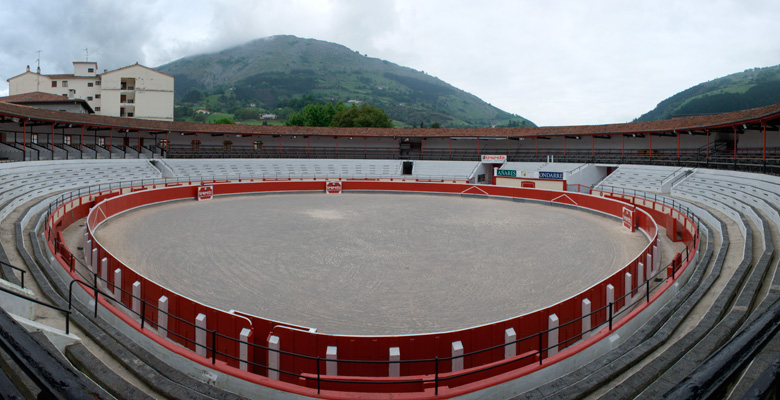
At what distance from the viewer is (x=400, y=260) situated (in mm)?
14805

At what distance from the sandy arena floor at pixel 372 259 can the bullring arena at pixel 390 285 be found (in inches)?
3.9

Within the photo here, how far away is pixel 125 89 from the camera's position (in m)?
68.2

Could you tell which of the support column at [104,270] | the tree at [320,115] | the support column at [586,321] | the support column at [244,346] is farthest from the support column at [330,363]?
the tree at [320,115]

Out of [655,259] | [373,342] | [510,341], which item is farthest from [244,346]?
[655,259]

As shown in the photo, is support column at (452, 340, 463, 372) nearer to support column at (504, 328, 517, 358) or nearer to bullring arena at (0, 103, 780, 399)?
bullring arena at (0, 103, 780, 399)

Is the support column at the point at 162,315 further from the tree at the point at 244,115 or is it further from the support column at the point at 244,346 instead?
the tree at the point at 244,115

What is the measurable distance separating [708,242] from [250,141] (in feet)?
170

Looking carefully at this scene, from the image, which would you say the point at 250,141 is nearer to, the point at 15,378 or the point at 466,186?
the point at 466,186

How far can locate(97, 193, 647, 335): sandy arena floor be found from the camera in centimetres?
1030

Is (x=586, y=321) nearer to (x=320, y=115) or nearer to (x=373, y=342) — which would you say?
(x=373, y=342)

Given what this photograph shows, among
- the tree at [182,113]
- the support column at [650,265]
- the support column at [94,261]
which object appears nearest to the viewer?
the support column at [94,261]

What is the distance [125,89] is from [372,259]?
2744 inches

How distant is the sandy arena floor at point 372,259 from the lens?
10305 mm

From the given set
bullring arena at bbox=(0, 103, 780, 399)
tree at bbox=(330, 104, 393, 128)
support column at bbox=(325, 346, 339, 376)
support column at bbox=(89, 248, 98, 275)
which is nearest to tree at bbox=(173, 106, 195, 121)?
tree at bbox=(330, 104, 393, 128)
